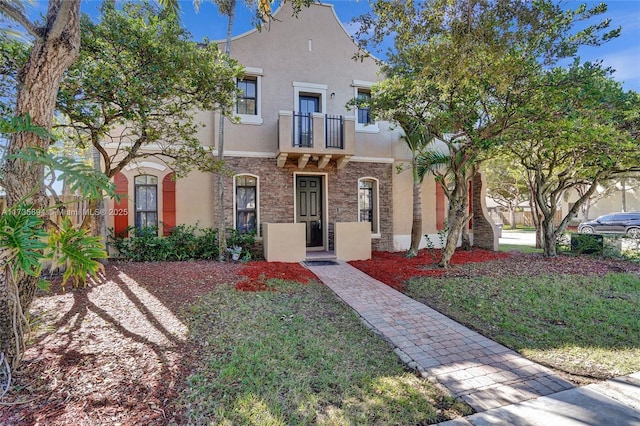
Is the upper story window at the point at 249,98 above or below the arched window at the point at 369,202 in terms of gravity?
above

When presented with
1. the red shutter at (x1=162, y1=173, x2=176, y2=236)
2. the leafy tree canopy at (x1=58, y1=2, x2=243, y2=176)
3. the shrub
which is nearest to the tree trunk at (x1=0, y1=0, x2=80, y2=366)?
the leafy tree canopy at (x1=58, y1=2, x2=243, y2=176)

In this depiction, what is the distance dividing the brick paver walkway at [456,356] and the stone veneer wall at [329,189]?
197 inches

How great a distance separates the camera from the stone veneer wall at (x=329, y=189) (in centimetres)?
1021

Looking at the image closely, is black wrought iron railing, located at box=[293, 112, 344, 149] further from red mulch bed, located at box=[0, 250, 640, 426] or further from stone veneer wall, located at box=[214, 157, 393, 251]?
red mulch bed, located at box=[0, 250, 640, 426]

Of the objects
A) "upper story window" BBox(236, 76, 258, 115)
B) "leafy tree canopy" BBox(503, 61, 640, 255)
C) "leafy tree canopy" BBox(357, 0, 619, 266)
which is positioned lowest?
"leafy tree canopy" BBox(503, 61, 640, 255)

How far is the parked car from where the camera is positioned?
1748 cm

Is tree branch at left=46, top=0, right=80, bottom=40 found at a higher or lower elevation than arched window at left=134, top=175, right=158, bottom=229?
higher

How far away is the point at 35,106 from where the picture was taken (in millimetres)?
3129

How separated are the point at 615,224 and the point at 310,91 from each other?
62.2 feet

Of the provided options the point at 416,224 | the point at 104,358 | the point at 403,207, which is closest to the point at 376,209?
the point at 403,207

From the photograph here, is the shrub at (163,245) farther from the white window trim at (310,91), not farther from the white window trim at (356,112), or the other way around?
the white window trim at (356,112)

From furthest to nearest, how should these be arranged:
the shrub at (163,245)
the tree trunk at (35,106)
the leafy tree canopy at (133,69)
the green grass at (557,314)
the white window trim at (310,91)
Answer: the white window trim at (310,91) → the shrub at (163,245) → the leafy tree canopy at (133,69) → the green grass at (557,314) → the tree trunk at (35,106)

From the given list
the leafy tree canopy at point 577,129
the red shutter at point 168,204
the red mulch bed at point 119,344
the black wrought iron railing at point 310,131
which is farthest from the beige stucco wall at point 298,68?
the leafy tree canopy at point 577,129

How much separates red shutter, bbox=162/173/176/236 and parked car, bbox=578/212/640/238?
20032 millimetres
